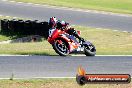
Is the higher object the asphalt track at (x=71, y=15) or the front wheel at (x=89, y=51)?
the front wheel at (x=89, y=51)

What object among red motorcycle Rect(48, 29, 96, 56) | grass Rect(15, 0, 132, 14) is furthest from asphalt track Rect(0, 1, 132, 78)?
grass Rect(15, 0, 132, 14)

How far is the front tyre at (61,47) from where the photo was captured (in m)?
17.6

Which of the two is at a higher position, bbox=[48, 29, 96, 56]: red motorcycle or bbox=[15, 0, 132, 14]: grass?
bbox=[48, 29, 96, 56]: red motorcycle

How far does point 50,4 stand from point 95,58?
23104mm

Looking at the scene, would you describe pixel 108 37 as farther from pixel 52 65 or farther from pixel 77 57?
pixel 52 65

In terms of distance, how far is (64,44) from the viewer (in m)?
17.9

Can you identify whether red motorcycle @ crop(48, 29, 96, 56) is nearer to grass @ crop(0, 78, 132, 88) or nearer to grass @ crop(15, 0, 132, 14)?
grass @ crop(0, 78, 132, 88)

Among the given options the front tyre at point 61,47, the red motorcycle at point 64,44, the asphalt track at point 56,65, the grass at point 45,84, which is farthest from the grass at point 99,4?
the grass at point 45,84

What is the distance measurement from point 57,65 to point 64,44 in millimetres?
2385

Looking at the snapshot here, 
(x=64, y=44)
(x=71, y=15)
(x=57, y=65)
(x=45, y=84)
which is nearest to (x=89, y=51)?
(x=64, y=44)

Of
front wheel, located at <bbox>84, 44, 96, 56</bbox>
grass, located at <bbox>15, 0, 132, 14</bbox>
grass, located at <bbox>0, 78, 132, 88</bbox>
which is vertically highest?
grass, located at <bbox>0, 78, 132, 88</bbox>

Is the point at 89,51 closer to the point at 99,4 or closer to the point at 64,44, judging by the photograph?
the point at 64,44

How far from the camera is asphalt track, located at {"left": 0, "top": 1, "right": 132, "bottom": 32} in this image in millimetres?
32781

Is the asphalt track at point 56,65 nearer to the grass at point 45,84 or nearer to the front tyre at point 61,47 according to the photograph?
the front tyre at point 61,47
